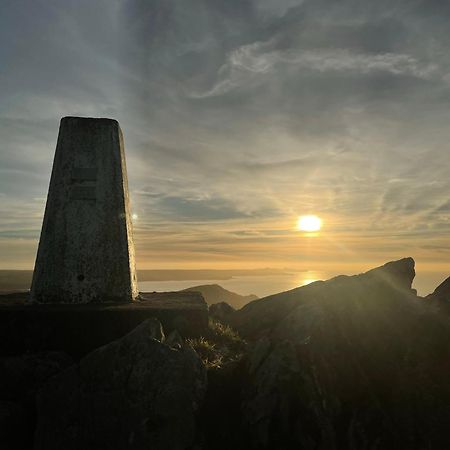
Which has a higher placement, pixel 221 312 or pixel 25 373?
pixel 221 312

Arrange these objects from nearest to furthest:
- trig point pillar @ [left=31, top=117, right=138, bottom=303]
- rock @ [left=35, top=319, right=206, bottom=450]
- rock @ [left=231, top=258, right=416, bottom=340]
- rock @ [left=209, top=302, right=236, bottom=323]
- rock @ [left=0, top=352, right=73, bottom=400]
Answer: rock @ [left=35, top=319, right=206, bottom=450]
rock @ [left=0, top=352, right=73, bottom=400]
trig point pillar @ [left=31, top=117, right=138, bottom=303]
rock @ [left=231, top=258, right=416, bottom=340]
rock @ [left=209, top=302, right=236, bottom=323]

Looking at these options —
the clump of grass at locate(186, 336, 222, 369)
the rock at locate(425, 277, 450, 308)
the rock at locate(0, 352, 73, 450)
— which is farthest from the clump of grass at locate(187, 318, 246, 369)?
the rock at locate(425, 277, 450, 308)

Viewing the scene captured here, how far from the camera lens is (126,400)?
8.21 meters

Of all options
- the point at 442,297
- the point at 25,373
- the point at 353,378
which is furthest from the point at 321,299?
the point at 25,373

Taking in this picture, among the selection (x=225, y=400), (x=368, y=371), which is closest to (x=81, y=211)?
(x=225, y=400)

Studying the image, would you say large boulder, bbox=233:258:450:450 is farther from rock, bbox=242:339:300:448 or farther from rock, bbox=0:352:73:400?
rock, bbox=0:352:73:400

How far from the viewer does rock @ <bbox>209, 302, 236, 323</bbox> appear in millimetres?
17438

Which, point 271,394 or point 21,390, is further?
point 21,390

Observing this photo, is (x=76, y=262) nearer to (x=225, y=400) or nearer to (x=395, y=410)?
(x=225, y=400)

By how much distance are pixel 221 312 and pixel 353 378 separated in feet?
31.0

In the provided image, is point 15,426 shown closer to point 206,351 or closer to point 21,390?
point 21,390

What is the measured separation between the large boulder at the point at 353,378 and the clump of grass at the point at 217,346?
3.51 feet

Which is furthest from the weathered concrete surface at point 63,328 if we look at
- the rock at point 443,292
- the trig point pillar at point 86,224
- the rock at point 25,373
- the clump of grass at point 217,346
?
the rock at point 443,292

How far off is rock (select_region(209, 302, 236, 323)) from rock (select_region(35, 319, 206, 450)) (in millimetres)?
8280
